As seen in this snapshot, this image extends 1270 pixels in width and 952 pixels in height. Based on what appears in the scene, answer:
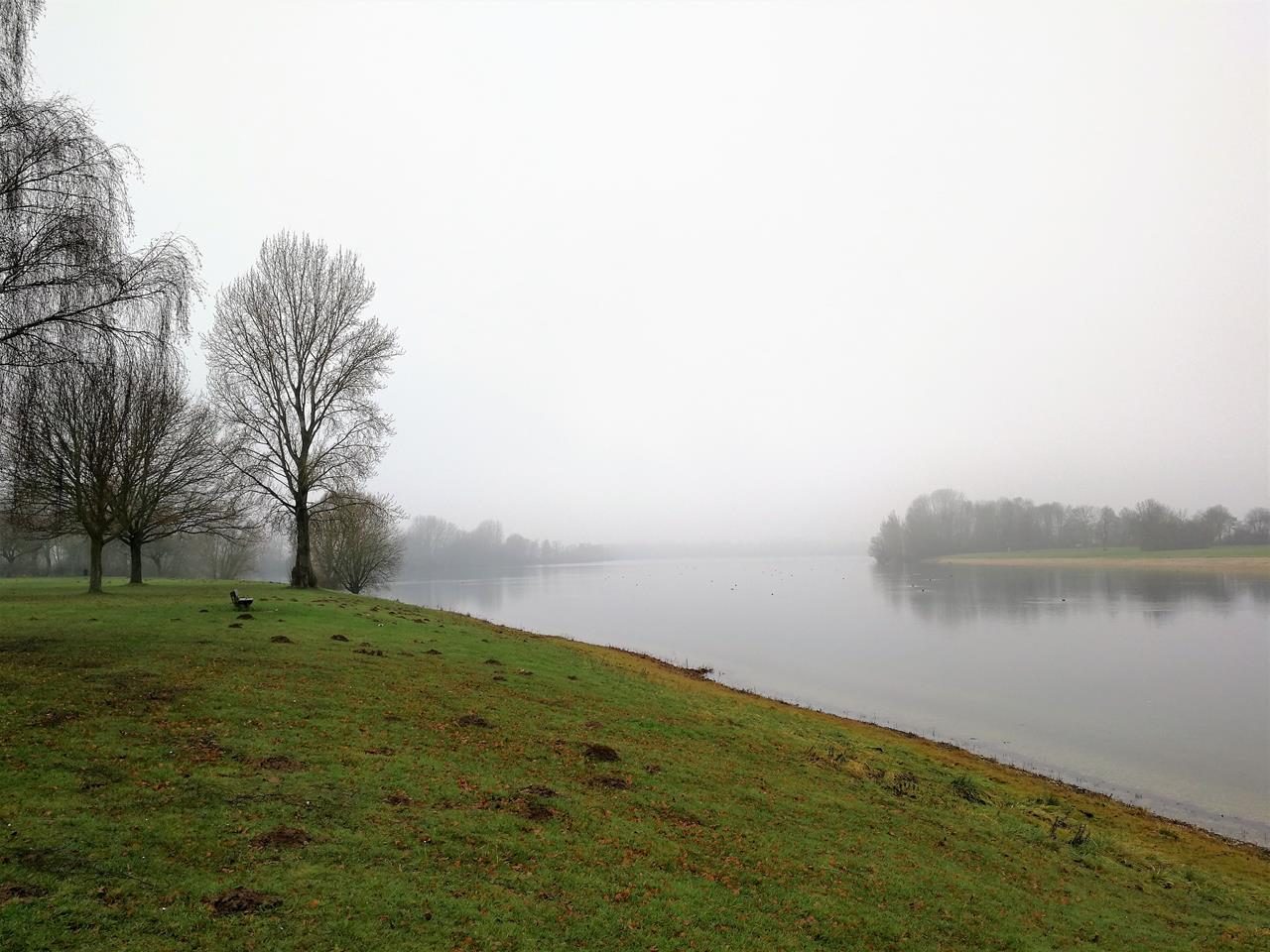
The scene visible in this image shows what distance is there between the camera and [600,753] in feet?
33.9

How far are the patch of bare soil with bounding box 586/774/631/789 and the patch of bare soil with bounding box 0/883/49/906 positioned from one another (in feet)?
19.3

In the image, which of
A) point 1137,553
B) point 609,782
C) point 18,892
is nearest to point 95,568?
point 609,782

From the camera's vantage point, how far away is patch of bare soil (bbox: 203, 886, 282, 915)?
4781 mm

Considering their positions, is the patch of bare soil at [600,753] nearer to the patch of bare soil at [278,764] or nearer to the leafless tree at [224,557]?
the patch of bare soil at [278,764]

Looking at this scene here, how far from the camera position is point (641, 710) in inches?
574

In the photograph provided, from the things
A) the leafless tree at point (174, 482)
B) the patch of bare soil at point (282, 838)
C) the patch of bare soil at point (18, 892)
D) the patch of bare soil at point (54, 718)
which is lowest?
the patch of bare soil at point (282, 838)

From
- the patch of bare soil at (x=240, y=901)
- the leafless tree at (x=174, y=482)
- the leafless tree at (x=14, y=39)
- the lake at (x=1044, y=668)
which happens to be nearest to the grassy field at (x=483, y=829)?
the patch of bare soil at (x=240, y=901)

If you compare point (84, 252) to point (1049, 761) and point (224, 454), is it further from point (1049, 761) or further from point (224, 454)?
point (1049, 761)

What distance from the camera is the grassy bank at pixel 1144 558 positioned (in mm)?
93188

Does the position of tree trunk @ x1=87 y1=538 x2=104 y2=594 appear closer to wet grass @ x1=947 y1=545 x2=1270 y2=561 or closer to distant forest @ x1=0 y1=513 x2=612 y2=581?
distant forest @ x1=0 y1=513 x2=612 y2=581

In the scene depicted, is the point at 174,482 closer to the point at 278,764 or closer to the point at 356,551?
the point at 356,551

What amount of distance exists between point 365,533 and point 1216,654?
53194mm

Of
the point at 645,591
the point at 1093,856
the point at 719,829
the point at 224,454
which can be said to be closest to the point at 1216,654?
the point at 1093,856

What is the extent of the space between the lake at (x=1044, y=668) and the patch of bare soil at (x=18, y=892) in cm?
2117
